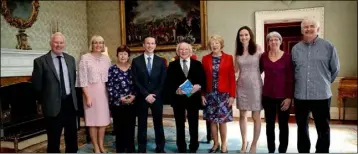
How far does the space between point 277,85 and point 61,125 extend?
89.9 inches

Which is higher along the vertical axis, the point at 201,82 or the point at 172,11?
the point at 172,11

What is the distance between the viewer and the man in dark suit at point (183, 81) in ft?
11.5

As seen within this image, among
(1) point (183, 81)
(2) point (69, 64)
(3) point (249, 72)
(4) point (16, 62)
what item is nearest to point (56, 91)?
(2) point (69, 64)

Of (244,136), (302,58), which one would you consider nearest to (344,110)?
(244,136)

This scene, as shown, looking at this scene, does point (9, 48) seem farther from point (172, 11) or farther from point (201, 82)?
point (201, 82)

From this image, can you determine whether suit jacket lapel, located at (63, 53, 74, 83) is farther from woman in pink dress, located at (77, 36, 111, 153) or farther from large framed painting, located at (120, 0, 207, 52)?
large framed painting, located at (120, 0, 207, 52)

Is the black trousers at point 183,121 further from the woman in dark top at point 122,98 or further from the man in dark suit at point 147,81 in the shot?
the woman in dark top at point 122,98

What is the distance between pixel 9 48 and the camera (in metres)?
5.94

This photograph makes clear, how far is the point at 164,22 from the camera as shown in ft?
25.0

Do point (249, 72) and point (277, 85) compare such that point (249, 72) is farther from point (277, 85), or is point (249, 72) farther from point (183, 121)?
point (183, 121)

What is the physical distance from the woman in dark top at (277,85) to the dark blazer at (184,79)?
0.73 metres

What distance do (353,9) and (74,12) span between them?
21.8 feet

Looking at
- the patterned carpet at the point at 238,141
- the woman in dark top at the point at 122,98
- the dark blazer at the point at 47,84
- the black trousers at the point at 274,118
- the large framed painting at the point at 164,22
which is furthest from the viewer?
the large framed painting at the point at 164,22

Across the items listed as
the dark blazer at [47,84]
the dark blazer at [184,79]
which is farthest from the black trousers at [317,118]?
the dark blazer at [47,84]
